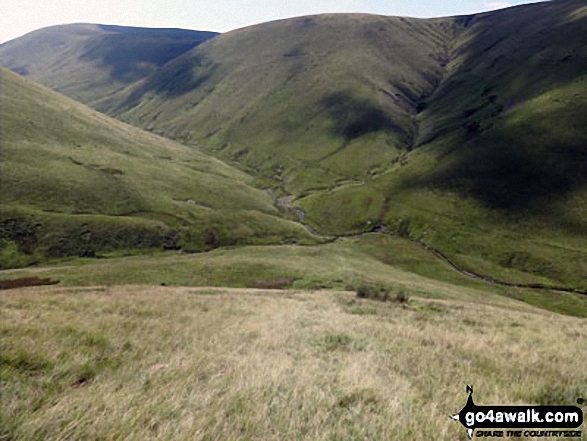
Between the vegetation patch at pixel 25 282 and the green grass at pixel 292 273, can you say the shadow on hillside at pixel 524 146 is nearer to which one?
the green grass at pixel 292 273

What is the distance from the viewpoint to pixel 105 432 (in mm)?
4309

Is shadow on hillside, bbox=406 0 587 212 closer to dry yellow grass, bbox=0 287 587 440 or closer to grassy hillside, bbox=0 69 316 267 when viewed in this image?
grassy hillside, bbox=0 69 316 267

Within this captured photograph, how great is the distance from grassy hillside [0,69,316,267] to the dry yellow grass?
77646mm

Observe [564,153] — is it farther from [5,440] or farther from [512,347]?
[5,440]

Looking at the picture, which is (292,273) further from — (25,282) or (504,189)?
(504,189)

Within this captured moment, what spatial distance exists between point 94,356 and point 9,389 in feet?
7.96

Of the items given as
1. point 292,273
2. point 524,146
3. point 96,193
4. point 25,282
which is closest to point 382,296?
point 292,273

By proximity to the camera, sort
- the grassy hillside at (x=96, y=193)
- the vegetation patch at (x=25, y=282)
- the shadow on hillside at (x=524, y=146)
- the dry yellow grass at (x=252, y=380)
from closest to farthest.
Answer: the dry yellow grass at (x=252, y=380), the vegetation patch at (x=25, y=282), the grassy hillside at (x=96, y=193), the shadow on hillside at (x=524, y=146)

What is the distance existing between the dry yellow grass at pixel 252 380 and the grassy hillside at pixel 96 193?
77.6m

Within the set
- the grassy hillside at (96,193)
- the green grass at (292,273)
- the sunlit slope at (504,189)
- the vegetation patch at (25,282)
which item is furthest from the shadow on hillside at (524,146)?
the vegetation patch at (25,282)

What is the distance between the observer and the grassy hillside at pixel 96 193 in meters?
80.0

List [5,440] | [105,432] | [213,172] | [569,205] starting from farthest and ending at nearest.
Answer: [213,172] → [569,205] → [105,432] → [5,440]

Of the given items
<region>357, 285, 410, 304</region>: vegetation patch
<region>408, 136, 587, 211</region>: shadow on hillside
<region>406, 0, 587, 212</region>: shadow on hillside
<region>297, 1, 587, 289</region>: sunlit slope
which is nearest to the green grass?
<region>357, 285, 410, 304</region>: vegetation patch

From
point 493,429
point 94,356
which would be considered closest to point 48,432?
point 94,356
